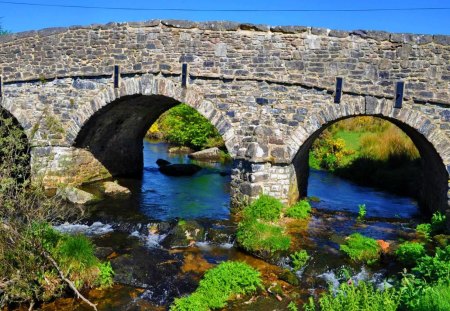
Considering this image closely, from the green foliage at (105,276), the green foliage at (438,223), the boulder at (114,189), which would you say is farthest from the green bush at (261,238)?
the boulder at (114,189)

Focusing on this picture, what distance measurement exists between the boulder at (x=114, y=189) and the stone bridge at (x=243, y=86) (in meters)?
1.22

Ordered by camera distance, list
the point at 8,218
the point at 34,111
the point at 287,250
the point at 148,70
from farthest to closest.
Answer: the point at 34,111, the point at 148,70, the point at 287,250, the point at 8,218

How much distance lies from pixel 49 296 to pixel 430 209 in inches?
455

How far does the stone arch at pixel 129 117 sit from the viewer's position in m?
13.8

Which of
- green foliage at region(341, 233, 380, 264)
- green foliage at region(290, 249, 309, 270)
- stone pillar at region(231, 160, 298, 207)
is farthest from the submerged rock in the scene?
green foliage at region(341, 233, 380, 264)

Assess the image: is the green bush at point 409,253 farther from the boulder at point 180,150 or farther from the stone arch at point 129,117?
the boulder at point 180,150

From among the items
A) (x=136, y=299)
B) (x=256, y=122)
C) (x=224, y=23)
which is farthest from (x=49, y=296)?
(x=224, y=23)

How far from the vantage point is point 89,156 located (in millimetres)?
17156

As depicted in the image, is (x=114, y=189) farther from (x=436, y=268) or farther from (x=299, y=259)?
(x=436, y=268)

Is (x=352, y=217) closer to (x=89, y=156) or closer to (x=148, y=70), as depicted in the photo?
(x=148, y=70)

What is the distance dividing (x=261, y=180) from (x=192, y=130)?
14209 millimetres

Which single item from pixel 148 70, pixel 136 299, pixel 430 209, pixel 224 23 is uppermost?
pixel 224 23

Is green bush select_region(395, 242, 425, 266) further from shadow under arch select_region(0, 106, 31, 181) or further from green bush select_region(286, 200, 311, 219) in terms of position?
shadow under arch select_region(0, 106, 31, 181)

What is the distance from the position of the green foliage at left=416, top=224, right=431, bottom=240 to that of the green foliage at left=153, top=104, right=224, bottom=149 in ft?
52.2
